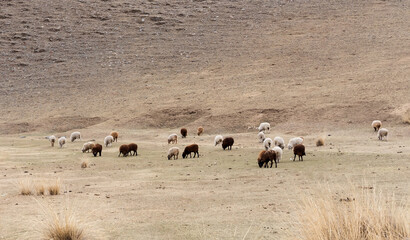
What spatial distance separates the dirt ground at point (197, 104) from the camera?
11.5m

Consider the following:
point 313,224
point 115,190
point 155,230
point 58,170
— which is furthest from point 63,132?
point 313,224

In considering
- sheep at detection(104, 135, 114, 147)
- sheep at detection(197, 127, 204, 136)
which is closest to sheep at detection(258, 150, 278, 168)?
sheep at detection(104, 135, 114, 147)

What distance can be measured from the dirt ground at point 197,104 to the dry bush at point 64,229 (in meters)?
0.37

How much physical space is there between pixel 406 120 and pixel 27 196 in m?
22.7

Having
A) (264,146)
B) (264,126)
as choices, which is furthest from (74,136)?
(264,146)

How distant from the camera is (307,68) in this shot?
1943 inches

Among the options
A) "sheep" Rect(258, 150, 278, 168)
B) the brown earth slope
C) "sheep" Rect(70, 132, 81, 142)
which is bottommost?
"sheep" Rect(258, 150, 278, 168)

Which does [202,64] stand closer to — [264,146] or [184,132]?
[184,132]

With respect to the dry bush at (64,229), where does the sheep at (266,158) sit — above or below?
above

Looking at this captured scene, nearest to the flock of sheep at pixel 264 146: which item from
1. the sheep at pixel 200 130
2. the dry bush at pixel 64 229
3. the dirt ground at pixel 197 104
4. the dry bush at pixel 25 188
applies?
the dirt ground at pixel 197 104

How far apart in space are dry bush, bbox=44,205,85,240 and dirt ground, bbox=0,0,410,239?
372 millimetres

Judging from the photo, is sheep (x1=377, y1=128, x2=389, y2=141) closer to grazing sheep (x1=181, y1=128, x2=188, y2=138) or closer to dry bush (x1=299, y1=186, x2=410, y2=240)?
grazing sheep (x1=181, y1=128, x2=188, y2=138)

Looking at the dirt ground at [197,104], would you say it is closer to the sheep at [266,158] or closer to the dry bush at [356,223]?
the sheep at [266,158]

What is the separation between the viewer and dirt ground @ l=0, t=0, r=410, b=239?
1152 centimetres
